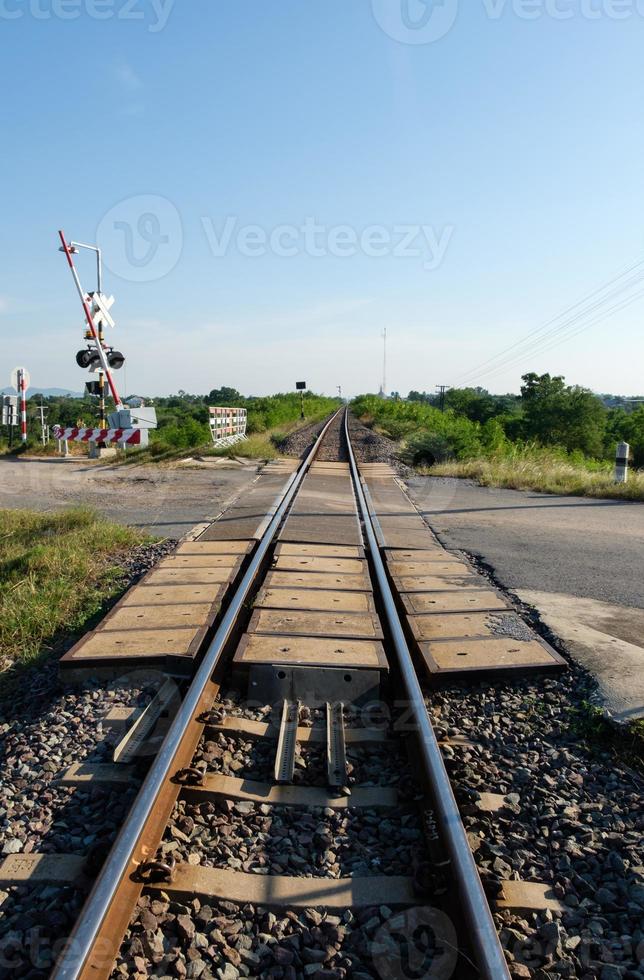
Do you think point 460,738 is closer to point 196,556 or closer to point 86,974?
point 86,974

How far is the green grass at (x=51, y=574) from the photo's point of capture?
509cm

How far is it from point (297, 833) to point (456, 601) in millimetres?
3127

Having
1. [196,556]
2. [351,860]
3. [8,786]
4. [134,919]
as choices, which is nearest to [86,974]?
[134,919]

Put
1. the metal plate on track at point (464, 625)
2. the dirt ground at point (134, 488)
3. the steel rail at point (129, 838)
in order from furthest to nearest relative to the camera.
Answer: the dirt ground at point (134, 488)
the metal plate on track at point (464, 625)
the steel rail at point (129, 838)

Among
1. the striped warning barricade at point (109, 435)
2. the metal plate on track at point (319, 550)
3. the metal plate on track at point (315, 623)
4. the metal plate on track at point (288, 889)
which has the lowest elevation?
the metal plate on track at point (288, 889)

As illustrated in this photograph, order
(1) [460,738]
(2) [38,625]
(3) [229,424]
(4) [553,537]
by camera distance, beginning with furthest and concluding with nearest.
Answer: (3) [229,424] → (4) [553,537] → (2) [38,625] → (1) [460,738]

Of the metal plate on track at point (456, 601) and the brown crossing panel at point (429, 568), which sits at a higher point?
the brown crossing panel at point (429, 568)

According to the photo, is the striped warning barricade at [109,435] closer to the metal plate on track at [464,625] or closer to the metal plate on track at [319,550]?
the metal plate on track at [319,550]

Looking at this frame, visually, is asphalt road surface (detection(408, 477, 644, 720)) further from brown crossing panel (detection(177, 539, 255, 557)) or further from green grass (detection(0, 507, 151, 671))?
green grass (detection(0, 507, 151, 671))

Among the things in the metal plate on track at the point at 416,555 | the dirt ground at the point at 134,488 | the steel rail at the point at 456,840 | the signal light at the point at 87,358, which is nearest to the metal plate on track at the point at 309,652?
the steel rail at the point at 456,840

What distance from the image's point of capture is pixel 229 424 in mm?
21906

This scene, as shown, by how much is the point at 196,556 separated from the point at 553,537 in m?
4.37

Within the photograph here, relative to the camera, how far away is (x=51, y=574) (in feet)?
20.8

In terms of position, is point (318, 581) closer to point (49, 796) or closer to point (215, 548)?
point (215, 548)
